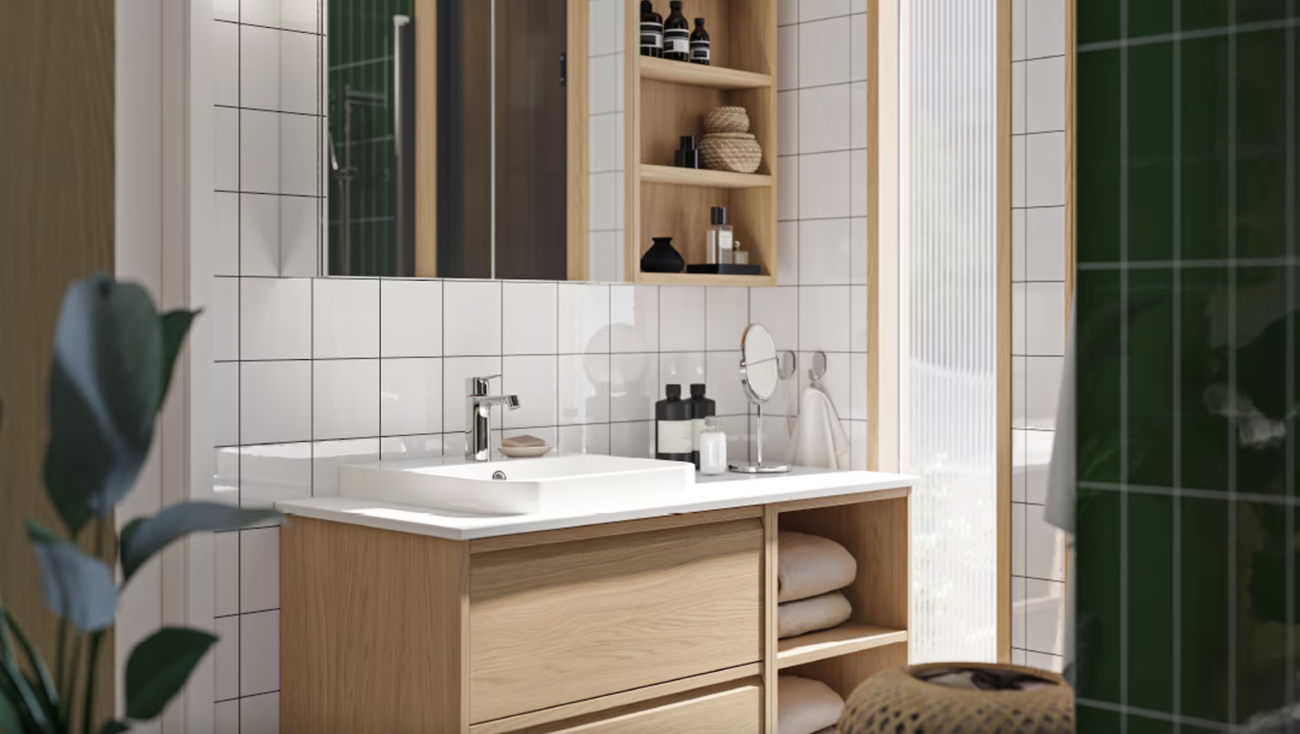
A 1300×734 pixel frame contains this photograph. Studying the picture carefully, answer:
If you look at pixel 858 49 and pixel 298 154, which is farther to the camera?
pixel 858 49

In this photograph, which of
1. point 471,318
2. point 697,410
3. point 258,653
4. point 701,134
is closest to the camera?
point 258,653

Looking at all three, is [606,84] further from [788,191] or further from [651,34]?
[788,191]

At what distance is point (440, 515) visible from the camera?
2410 mm

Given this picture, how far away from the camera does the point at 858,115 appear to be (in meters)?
3.42

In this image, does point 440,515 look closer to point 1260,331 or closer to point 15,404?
point 15,404

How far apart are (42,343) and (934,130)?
2196 mm

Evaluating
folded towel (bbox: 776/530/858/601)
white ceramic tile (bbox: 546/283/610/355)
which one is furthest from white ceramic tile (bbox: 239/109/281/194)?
folded towel (bbox: 776/530/858/601)

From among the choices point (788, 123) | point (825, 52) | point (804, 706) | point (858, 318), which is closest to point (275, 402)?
point (804, 706)

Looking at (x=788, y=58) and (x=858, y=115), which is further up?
(x=788, y=58)

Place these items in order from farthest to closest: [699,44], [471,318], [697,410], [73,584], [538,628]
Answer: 1. [699,44]
2. [697,410]
3. [471,318]
4. [538,628]
5. [73,584]

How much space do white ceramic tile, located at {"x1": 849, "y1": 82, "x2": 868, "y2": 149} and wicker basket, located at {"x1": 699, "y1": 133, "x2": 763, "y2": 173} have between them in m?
0.26

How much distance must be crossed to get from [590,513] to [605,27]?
1.28m

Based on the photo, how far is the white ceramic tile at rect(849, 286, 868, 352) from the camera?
3414 mm

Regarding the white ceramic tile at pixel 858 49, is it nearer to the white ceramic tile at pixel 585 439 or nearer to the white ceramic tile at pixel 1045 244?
the white ceramic tile at pixel 1045 244
